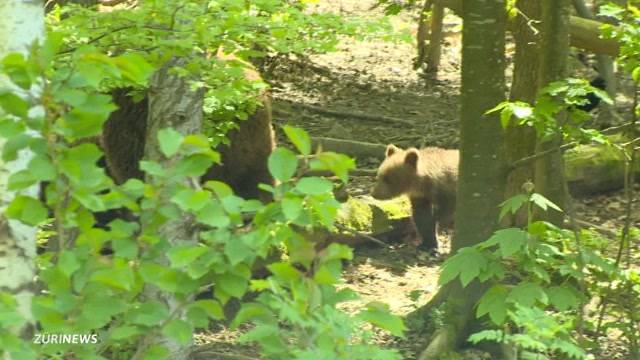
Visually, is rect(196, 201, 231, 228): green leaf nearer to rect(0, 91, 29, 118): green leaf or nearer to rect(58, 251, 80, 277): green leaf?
rect(58, 251, 80, 277): green leaf

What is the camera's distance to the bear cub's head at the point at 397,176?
10.5 metres

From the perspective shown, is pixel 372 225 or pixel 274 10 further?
pixel 372 225

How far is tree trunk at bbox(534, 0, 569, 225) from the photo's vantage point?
605cm

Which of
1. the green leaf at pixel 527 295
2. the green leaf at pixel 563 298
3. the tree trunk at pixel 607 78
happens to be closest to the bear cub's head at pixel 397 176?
the tree trunk at pixel 607 78

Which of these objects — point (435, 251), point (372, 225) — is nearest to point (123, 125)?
point (372, 225)

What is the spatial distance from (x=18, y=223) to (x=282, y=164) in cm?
111

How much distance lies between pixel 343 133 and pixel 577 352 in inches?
393

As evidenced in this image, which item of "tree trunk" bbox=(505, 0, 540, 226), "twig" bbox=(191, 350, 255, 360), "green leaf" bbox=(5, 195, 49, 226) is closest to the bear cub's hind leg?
"tree trunk" bbox=(505, 0, 540, 226)

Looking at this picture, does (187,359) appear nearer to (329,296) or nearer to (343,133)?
(329,296)

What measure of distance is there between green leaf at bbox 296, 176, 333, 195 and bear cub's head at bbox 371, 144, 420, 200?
7.76 metres

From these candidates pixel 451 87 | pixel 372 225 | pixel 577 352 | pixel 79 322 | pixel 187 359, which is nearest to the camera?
pixel 79 322

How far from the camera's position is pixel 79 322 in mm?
2801

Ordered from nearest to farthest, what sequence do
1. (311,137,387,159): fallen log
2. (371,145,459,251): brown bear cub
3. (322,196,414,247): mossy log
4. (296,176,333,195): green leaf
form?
(296,176,333,195): green leaf
(322,196,414,247): mossy log
(371,145,459,251): brown bear cub
(311,137,387,159): fallen log

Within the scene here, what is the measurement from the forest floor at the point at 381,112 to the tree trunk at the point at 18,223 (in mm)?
3945
